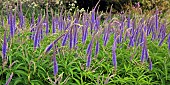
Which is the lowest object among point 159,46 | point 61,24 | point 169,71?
point 169,71

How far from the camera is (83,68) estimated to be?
3836 mm

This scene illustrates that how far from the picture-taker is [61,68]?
3805 mm

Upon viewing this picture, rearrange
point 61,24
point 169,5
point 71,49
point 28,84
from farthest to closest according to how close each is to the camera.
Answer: point 169,5
point 61,24
point 71,49
point 28,84

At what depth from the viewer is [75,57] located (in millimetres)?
4105

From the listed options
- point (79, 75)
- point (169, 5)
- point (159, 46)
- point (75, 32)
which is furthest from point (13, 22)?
point (169, 5)

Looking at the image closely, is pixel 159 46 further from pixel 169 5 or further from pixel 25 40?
pixel 169 5

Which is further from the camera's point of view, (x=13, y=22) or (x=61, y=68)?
(x=13, y=22)

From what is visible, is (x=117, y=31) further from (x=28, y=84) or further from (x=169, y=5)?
(x=169, y=5)

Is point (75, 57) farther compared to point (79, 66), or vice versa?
point (75, 57)

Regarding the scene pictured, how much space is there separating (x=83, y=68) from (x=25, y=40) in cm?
77

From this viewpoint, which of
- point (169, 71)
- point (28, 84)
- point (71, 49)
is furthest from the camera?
point (169, 71)

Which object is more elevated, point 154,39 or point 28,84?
point 154,39

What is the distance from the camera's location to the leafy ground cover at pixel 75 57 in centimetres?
359

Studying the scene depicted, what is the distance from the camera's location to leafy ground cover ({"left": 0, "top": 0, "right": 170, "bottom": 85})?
3586 millimetres
